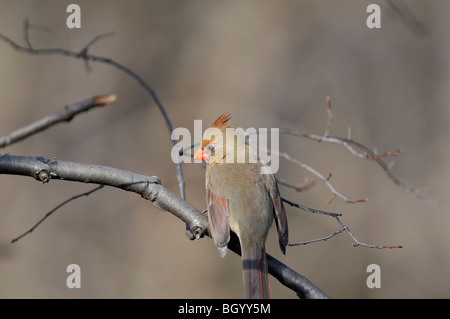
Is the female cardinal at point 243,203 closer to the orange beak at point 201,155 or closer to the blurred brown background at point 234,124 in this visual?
the orange beak at point 201,155

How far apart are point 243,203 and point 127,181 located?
103cm

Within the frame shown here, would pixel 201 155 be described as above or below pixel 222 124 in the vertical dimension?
below

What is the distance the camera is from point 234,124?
822 centimetres

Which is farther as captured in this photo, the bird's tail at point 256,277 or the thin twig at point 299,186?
the thin twig at point 299,186

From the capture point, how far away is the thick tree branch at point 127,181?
9.22 ft

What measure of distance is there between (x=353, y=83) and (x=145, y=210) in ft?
13.2

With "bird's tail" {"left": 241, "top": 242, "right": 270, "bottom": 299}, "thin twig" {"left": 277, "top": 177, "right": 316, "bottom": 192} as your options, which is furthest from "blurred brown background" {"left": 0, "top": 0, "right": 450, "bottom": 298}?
"bird's tail" {"left": 241, "top": 242, "right": 270, "bottom": 299}

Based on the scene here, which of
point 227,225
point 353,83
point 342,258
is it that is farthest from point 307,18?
point 227,225

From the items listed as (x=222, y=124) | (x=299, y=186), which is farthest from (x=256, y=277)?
(x=222, y=124)

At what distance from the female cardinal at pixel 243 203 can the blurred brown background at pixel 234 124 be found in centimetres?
383

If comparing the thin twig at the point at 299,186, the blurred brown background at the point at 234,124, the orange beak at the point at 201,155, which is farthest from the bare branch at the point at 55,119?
the blurred brown background at the point at 234,124

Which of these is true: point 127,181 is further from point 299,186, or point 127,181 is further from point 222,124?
point 299,186

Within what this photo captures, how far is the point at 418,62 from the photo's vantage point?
851 cm
